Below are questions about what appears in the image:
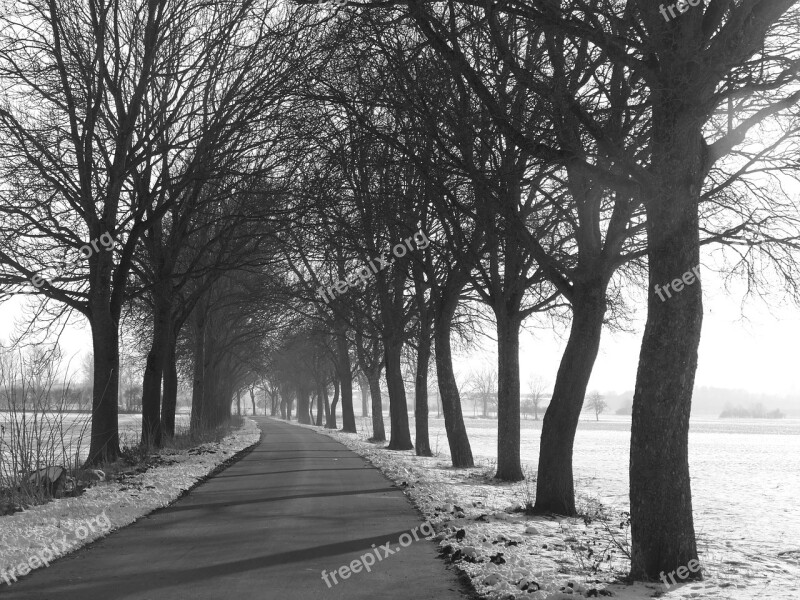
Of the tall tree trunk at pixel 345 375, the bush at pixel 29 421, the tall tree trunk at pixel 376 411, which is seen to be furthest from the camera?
the tall tree trunk at pixel 345 375

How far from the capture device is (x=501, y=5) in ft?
23.0

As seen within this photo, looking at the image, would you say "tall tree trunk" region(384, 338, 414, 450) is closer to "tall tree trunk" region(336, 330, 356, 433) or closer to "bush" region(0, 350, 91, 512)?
"tall tree trunk" region(336, 330, 356, 433)

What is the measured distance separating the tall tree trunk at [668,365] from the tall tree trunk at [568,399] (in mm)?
3572

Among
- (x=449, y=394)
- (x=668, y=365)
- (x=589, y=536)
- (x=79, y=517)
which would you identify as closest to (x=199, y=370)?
(x=449, y=394)

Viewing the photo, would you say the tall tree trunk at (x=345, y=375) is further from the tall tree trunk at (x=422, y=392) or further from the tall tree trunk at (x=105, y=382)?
the tall tree trunk at (x=105, y=382)

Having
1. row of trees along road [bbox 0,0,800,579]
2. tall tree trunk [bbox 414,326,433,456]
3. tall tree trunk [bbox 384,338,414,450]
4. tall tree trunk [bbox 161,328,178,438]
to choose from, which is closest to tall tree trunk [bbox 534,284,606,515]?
row of trees along road [bbox 0,0,800,579]

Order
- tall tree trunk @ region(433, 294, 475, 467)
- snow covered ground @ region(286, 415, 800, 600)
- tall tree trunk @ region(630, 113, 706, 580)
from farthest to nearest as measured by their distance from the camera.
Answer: tall tree trunk @ region(433, 294, 475, 467)
tall tree trunk @ region(630, 113, 706, 580)
snow covered ground @ region(286, 415, 800, 600)

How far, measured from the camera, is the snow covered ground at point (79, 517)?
675cm

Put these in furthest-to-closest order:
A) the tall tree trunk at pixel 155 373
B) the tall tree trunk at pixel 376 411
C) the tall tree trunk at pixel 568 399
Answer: the tall tree trunk at pixel 376 411, the tall tree trunk at pixel 155 373, the tall tree trunk at pixel 568 399

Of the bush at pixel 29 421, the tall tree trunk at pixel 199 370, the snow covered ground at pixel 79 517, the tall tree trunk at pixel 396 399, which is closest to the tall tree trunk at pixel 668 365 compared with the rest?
the snow covered ground at pixel 79 517

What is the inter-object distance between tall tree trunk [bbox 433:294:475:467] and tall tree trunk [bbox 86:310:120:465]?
7.33m

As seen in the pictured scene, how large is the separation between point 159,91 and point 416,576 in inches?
506

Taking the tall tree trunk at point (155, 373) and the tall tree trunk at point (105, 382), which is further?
the tall tree trunk at point (155, 373)

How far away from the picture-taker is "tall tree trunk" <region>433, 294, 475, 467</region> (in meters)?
17.8
